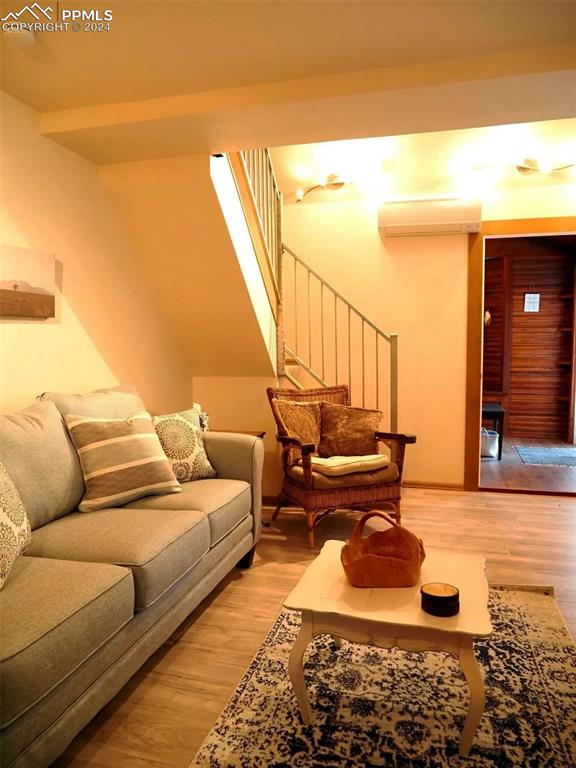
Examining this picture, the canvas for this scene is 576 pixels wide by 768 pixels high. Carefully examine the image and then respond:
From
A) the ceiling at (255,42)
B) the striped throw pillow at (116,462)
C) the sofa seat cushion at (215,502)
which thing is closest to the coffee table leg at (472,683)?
the sofa seat cushion at (215,502)

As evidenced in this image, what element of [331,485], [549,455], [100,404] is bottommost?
[549,455]

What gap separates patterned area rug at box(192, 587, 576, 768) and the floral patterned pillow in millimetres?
905

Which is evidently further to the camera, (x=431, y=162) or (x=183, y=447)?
(x=431, y=162)

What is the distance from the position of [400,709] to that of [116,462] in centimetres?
146

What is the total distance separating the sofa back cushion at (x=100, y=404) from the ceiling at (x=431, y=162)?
2384 millimetres

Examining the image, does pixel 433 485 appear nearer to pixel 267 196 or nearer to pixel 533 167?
pixel 533 167

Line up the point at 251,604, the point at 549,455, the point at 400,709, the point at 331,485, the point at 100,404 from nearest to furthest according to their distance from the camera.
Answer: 1. the point at 400,709
2. the point at 251,604
3. the point at 100,404
4. the point at 331,485
5. the point at 549,455

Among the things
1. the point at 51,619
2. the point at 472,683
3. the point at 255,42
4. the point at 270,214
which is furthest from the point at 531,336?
the point at 51,619

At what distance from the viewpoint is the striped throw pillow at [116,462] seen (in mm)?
2309

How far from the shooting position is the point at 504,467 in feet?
17.2

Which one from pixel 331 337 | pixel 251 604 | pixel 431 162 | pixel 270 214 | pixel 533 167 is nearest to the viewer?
pixel 251 604

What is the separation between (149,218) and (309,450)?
1.67 metres

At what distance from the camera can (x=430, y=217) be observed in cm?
421

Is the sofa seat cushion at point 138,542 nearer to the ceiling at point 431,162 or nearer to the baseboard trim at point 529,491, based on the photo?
the baseboard trim at point 529,491
